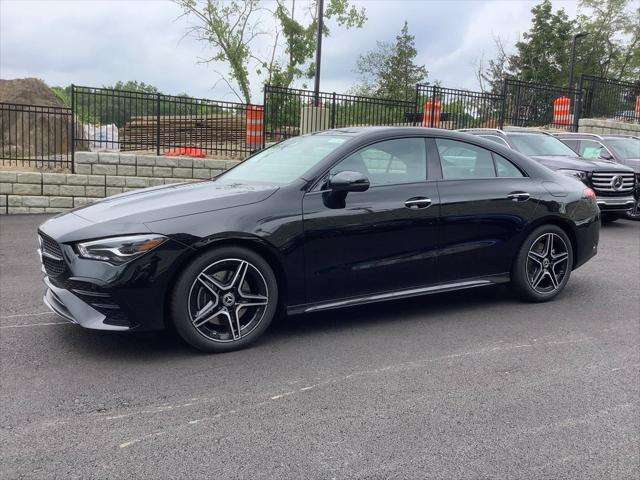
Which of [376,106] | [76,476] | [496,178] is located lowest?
[76,476]

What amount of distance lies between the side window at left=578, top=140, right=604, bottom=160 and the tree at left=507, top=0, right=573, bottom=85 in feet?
157

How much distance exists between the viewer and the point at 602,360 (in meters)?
4.32

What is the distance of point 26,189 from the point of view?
41.3 ft

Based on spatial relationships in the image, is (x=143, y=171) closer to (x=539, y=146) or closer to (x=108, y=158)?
(x=108, y=158)

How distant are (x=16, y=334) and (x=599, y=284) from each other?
5.65m

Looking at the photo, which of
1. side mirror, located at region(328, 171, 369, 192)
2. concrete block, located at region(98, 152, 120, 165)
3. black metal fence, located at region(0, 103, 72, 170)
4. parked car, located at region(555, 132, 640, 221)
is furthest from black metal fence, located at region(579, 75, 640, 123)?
side mirror, located at region(328, 171, 369, 192)

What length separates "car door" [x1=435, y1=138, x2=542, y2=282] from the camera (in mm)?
5199

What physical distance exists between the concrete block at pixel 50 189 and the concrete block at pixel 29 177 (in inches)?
6.7

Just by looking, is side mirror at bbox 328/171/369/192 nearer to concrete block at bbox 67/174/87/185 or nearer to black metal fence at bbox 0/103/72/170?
concrete block at bbox 67/174/87/185

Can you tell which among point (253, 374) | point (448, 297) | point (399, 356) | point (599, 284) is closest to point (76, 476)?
point (253, 374)

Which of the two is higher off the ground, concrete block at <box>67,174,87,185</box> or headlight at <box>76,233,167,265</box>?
concrete block at <box>67,174,87,185</box>

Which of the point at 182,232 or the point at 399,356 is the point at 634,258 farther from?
the point at 182,232

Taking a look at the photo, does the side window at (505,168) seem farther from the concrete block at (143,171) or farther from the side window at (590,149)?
the concrete block at (143,171)

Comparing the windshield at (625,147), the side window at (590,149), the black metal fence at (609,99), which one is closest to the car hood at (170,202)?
the side window at (590,149)
